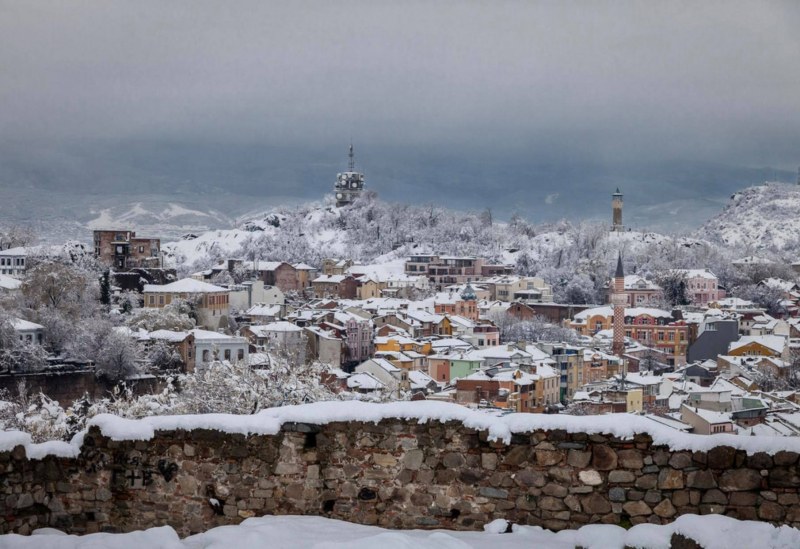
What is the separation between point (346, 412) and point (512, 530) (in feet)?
3.10

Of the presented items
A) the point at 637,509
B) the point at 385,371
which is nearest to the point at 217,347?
the point at 385,371

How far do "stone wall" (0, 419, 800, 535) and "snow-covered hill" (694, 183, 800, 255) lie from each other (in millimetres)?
88682

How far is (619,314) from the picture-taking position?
56000mm

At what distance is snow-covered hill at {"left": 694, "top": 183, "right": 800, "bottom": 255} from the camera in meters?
92.4

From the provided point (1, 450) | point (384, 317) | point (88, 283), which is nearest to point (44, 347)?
point (88, 283)

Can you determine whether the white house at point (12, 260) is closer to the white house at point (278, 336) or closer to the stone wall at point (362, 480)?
the white house at point (278, 336)

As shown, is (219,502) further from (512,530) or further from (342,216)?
(342,216)

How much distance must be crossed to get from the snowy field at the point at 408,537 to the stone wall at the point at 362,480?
0.25 feet

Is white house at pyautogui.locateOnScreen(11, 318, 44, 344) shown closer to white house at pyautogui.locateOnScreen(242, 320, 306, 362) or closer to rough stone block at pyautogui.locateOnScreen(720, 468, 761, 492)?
white house at pyautogui.locateOnScreen(242, 320, 306, 362)

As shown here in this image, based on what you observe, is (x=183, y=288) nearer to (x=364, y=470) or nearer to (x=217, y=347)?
(x=217, y=347)

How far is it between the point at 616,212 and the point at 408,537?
100 metres

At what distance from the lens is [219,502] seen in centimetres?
486

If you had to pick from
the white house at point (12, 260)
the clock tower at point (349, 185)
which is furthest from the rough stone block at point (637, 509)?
the clock tower at point (349, 185)

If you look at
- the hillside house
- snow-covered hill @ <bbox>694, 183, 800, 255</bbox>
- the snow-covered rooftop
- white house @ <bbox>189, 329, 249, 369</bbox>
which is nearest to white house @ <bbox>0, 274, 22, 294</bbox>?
the hillside house
